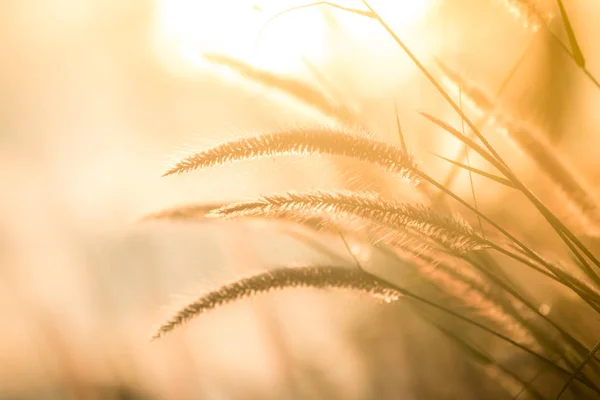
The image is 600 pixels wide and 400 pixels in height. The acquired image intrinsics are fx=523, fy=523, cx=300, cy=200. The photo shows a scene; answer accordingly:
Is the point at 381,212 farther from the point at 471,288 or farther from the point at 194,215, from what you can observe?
the point at 194,215

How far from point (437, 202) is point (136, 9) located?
1.31m

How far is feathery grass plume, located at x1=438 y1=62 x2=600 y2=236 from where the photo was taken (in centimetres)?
65

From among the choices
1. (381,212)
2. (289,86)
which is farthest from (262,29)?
(381,212)

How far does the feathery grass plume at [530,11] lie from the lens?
1.97ft

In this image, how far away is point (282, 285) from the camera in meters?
0.69

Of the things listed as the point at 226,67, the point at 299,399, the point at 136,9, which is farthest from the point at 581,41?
the point at 136,9

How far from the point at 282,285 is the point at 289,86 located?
29cm

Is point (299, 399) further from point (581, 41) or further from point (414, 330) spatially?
point (581, 41)

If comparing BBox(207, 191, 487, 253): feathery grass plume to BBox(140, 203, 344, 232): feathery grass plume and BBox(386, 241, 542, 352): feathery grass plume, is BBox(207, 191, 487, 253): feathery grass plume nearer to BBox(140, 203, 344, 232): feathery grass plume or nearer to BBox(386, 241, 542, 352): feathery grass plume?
BBox(386, 241, 542, 352): feathery grass plume

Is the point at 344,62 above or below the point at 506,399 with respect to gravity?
above

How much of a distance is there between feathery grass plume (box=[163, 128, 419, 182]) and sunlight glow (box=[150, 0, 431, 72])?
0.83ft

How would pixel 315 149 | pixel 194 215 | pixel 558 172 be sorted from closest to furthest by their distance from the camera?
pixel 315 149, pixel 558 172, pixel 194 215

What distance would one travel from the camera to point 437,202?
725 mm

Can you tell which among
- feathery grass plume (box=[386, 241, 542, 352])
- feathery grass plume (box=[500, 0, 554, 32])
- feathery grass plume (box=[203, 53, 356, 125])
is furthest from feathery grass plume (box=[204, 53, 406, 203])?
feathery grass plume (box=[500, 0, 554, 32])
